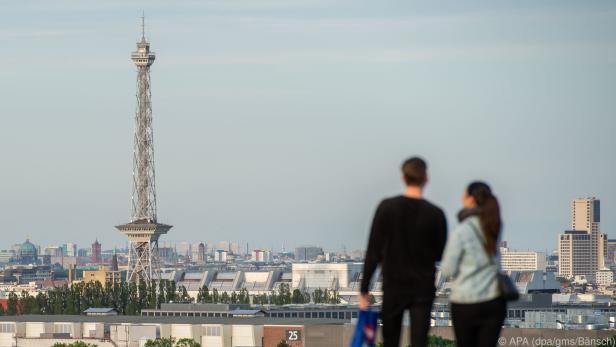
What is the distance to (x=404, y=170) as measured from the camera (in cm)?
1655

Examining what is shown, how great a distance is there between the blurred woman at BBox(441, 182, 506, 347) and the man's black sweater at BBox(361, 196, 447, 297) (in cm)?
38

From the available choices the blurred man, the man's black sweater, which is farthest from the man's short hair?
the man's black sweater

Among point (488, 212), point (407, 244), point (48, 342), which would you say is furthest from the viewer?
point (48, 342)

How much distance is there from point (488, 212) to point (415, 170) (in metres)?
0.81

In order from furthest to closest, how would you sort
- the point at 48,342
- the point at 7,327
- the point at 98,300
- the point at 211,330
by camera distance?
the point at 98,300 < the point at 7,327 < the point at 211,330 < the point at 48,342

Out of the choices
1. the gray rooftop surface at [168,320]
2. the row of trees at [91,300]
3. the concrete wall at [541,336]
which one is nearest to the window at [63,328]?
the gray rooftop surface at [168,320]

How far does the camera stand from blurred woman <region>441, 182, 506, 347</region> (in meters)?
15.9

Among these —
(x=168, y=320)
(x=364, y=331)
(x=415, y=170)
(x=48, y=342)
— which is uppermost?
(x=415, y=170)

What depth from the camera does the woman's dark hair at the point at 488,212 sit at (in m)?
16.0

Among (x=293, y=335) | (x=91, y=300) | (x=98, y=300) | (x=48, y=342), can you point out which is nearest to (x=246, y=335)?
(x=293, y=335)

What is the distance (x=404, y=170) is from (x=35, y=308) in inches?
6365

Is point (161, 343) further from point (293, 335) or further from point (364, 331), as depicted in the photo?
point (364, 331)

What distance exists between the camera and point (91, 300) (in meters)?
180

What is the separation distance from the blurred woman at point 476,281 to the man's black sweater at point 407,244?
1.24 ft
